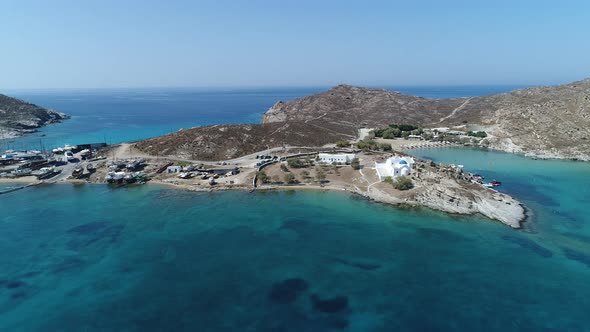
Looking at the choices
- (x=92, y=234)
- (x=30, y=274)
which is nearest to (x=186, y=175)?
(x=92, y=234)

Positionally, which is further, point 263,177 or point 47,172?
point 47,172

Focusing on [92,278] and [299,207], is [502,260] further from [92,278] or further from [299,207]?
[92,278]

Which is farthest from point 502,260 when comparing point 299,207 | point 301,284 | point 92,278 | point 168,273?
point 92,278

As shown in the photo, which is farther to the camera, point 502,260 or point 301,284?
point 502,260

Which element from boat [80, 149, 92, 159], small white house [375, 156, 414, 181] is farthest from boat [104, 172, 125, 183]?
small white house [375, 156, 414, 181]

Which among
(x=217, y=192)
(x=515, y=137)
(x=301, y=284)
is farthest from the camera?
(x=515, y=137)

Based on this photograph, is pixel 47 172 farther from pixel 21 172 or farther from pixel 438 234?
pixel 438 234

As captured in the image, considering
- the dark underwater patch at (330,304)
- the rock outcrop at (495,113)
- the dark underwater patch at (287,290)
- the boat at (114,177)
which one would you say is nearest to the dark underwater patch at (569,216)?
the dark underwater patch at (330,304)
